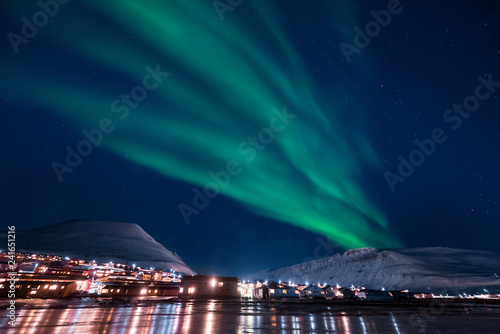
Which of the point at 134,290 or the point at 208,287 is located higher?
the point at 208,287

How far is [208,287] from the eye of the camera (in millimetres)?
76562

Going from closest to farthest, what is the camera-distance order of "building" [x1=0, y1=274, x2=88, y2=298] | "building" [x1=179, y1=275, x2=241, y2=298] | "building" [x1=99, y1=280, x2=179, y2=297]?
"building" [x1=0, y1=274, x2=88, y2=298]
"building" [x1=99, y1=280, x2=179, y2=297]
"building" [x1=179, y1=275, x2=241, y2=298]

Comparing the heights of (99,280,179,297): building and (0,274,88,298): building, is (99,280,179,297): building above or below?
above

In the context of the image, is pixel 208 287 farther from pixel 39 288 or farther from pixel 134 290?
pixel 39 288

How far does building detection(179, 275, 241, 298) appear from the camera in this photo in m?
75.5

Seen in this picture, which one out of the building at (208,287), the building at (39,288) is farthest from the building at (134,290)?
the building at (39,288)

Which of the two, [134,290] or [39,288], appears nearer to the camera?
[39,288]

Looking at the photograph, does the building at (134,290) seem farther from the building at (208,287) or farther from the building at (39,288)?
the building at (39,288)

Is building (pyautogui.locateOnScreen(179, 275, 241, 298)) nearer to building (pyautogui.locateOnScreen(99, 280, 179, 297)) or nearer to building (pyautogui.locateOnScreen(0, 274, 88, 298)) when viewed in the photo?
building (pyautogui.locateOnScreen(99, 280, 179, 297))

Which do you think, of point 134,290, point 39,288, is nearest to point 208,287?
point 134,290

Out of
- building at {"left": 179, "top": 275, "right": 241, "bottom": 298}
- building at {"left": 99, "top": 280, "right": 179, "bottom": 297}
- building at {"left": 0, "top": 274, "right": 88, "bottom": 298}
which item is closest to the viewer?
building at {"left": 0, "top": 274, "right": 88, "bottom": 298}

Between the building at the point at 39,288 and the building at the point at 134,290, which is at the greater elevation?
the building at the point at 134,290

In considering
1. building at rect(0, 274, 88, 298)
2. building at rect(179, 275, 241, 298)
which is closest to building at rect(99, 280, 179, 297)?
building at rect(179, 275, 241, 298)

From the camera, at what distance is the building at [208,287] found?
248 feet
